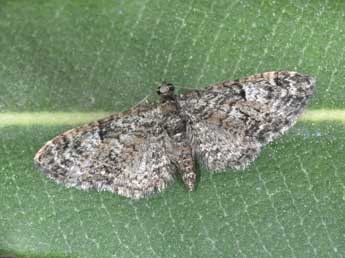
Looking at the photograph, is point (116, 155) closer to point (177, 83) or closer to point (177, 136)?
point (177, 136)

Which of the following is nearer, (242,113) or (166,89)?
(166,89)

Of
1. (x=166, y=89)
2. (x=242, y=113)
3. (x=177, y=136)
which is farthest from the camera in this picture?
(x=177, y=136)

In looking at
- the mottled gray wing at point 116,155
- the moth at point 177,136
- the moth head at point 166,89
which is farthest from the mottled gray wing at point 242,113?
the mottled gray wing at point 116,155

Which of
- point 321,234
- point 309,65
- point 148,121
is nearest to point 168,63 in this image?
point 148,121

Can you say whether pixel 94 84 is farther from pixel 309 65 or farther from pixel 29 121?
pixel 309 65

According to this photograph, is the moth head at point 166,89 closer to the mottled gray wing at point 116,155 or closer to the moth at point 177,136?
the moth at point 177,136

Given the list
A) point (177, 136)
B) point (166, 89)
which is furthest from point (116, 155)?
point (166, 89)

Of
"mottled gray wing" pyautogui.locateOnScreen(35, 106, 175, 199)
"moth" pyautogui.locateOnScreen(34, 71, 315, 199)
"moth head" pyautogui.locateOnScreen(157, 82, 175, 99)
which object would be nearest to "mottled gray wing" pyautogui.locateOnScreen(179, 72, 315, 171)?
"moth" pyautogui.locateOnScreen(34, 71, 315, 199)

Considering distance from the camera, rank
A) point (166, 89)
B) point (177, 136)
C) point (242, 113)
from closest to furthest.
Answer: point (166, 89)
point (242, 113)
point (177, 136)

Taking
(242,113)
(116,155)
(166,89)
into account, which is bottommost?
(116,155)
